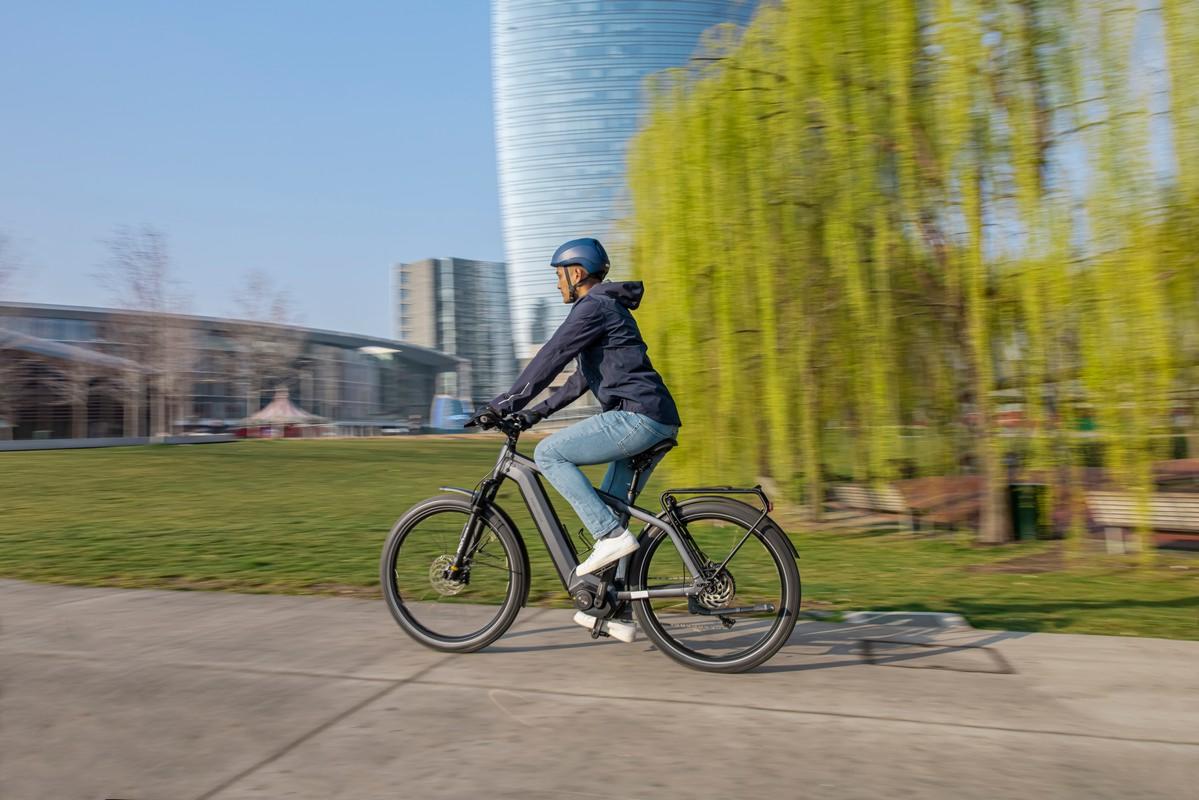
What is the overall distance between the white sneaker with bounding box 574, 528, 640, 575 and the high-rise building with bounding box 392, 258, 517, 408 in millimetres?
137478

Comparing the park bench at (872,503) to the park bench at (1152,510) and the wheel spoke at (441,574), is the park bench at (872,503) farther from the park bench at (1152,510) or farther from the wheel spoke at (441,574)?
the wheel spoke at (441,574)

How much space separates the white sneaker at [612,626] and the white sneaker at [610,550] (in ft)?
0.68

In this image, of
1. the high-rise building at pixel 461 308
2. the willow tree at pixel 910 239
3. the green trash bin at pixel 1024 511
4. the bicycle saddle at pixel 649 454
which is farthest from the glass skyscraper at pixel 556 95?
the bicycle saddle at pixel 649 454

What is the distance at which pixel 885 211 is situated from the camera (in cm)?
897

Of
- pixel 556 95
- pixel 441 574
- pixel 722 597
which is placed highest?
pixel 556 95

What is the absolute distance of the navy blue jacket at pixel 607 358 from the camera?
13.6ft

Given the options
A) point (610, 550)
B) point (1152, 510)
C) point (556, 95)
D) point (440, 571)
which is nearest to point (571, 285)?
point (610, 550)

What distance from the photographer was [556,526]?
4.34 m

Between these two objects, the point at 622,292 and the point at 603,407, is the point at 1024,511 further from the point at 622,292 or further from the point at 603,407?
the point at 622,292

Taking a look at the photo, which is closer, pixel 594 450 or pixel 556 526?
pixel 594 450

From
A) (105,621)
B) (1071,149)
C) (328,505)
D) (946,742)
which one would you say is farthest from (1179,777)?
(328,505)

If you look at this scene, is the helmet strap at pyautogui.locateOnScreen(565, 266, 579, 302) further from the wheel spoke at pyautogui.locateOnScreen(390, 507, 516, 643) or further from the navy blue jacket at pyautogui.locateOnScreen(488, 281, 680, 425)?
the wheel spoke at pyautogui.locateOnScreen(390, 507, 516, 643)

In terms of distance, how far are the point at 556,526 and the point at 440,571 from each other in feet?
2.12

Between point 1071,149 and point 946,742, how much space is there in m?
6.37
